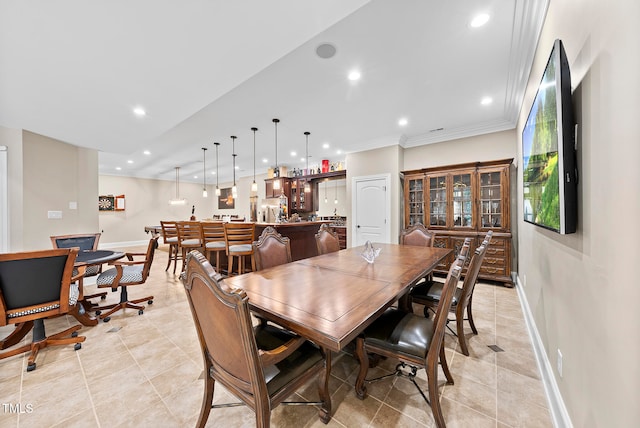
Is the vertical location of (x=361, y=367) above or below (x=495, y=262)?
below

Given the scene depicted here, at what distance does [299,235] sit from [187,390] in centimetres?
313

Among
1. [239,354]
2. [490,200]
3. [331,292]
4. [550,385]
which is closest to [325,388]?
[331,292]

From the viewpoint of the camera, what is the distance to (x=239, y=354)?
990mm

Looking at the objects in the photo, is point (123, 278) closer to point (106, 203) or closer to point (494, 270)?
point (494, 270)

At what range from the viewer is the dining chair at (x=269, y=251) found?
7.16 feet

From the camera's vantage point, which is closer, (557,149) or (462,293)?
(557,149)

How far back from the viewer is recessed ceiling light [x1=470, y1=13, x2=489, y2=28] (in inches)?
70.9

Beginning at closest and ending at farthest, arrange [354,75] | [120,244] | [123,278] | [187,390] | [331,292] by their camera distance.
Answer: [331,292] → [187,390] → [354,75] → [123,278] → [120,244]

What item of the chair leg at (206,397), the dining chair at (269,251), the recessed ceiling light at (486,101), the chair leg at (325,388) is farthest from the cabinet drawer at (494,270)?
the chair leg at (206,397)

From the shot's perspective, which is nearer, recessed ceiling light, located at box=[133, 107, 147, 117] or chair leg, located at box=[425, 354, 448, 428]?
chair leg, located at box=[425, 354, 448, 428]

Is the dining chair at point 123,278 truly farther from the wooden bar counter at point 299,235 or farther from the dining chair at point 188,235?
the wooden bar counter at point 299,235

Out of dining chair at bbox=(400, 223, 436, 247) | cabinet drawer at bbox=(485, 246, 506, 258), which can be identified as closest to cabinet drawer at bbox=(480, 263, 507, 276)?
cabinet drawer at bbox=(485, 246, 506, 258)

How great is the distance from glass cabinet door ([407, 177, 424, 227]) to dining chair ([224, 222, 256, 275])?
3035mm

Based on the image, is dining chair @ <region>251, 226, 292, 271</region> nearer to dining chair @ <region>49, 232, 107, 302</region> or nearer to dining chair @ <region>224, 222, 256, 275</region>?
dining chair @ <region>224, 222, 256, 275</region>
